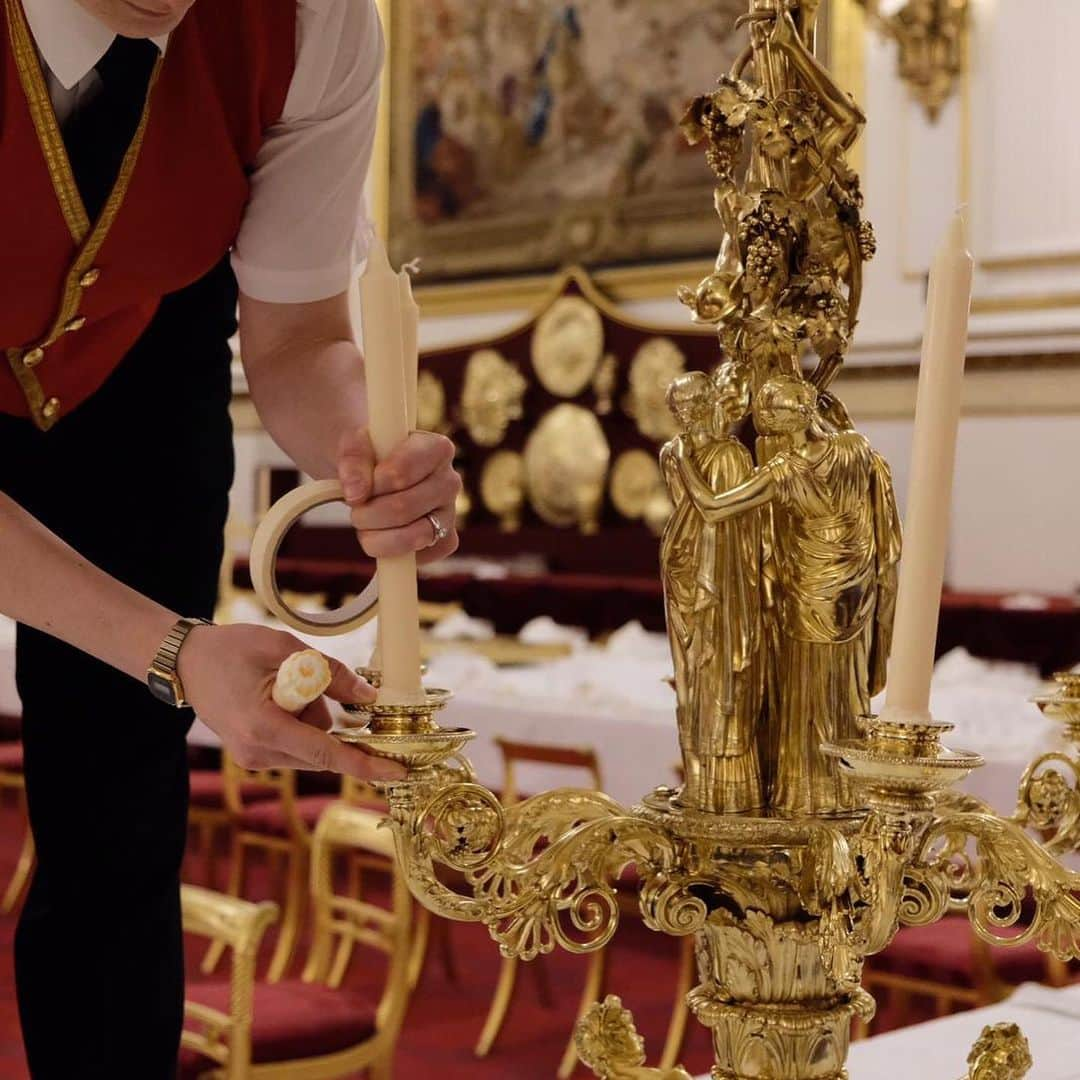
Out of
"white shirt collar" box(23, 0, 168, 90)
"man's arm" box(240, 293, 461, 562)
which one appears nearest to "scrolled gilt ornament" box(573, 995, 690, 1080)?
"man's arm" box(240, 293, 461, 562)

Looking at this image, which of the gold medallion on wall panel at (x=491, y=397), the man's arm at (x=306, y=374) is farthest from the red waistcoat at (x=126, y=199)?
the gold medallion on wall panel at (x=491, y=397)

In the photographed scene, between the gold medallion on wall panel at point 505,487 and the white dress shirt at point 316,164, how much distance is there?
7432 mm

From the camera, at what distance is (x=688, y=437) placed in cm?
78

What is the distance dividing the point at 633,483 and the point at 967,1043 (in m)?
7.44

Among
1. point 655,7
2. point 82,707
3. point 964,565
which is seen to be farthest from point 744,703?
point 655,7

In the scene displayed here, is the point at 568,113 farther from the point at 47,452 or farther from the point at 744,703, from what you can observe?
the point at 744,703

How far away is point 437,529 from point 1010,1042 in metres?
0.39

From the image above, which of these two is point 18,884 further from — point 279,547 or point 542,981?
point 279,547

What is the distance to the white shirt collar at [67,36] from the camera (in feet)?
3.95

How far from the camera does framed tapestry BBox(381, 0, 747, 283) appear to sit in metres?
8.49

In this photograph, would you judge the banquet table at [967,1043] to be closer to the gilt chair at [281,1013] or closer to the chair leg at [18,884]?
the gilt chair at [281,1013]

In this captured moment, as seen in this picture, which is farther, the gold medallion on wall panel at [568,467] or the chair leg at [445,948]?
the gold medallion on wall panel at [568,467]

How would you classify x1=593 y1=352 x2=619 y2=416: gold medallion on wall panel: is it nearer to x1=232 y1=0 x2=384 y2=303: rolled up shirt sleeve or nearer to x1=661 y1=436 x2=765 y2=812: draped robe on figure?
x1=232 y1=0 x2=384 y2=303: rolled up shirt sleeve

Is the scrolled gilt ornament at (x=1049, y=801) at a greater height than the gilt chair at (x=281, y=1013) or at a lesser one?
greater
